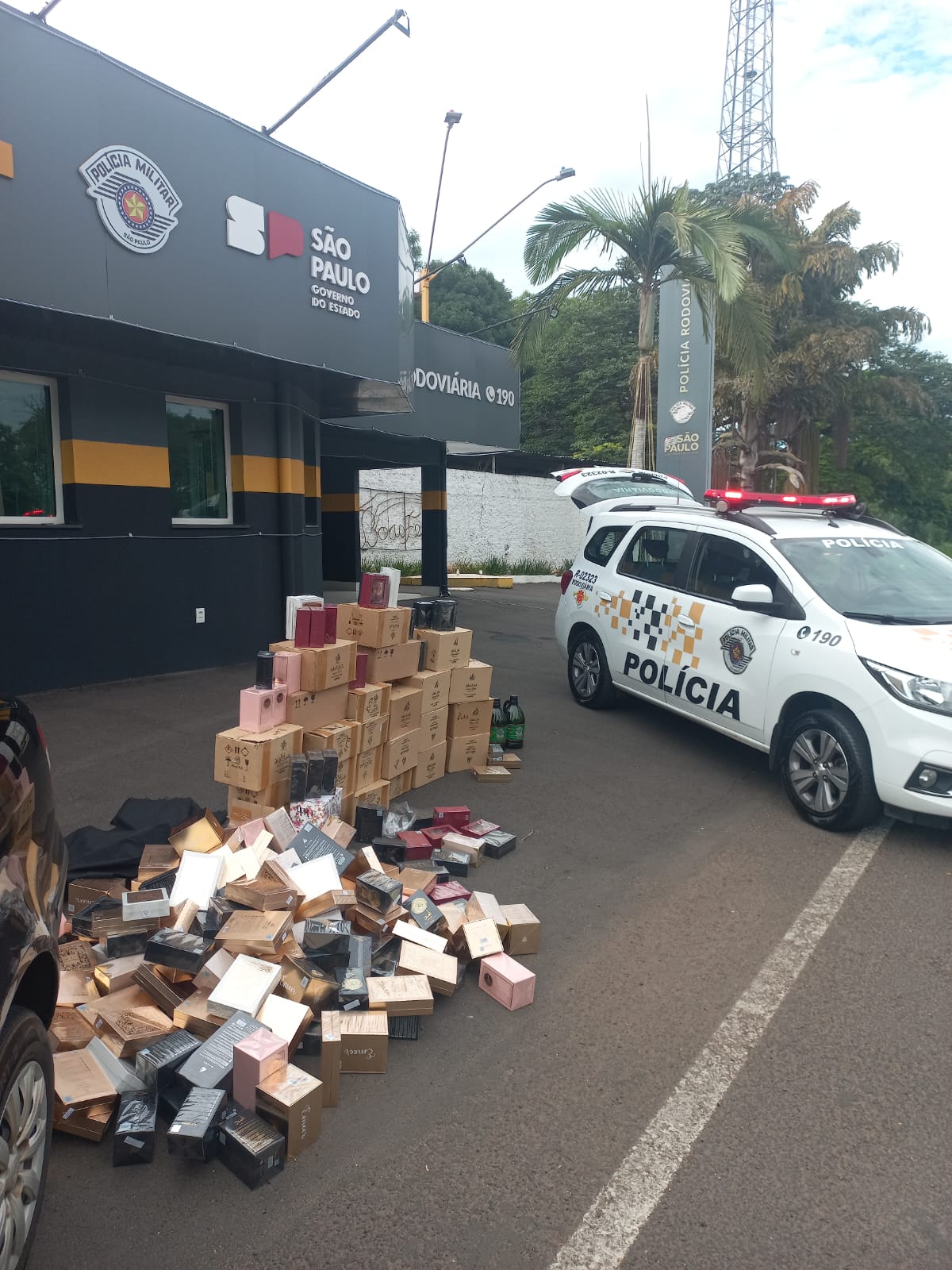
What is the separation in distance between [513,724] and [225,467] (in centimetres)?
494

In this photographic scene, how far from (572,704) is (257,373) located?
16.3ft

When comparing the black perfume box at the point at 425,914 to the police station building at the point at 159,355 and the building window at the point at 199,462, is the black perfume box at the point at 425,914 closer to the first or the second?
the police station building at the point at 159,355

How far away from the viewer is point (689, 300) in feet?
43.6

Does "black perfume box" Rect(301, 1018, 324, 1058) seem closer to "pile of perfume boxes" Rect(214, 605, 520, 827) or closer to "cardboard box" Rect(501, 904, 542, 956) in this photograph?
"cardboard box" Rect(501, 904, 542, 956)

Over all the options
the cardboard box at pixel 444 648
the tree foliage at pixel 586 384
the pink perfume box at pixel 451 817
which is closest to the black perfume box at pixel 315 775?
the pink perfume box at pixel 451 817

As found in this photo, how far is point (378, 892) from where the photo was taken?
3.83 m

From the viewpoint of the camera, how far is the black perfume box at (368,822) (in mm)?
4844

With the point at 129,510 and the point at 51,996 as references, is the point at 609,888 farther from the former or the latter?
the point at 129,510

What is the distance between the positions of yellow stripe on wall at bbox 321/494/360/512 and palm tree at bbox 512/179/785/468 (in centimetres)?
628

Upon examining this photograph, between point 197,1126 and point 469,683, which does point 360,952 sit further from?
point 469,683

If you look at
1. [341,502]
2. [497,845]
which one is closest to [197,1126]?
[497,845]

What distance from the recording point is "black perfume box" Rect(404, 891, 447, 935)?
12.7 ft

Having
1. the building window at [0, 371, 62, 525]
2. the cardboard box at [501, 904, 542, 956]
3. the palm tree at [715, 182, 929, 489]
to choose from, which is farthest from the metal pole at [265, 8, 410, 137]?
the palm tree at [715, 182, 929, 489]

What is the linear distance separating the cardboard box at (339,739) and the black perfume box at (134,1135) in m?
2.36
